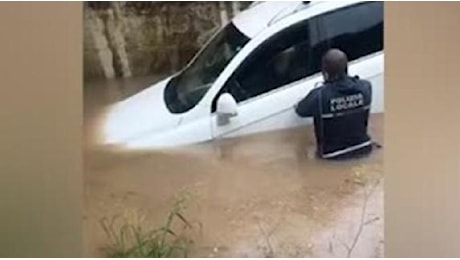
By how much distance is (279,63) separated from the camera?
75.7 inches

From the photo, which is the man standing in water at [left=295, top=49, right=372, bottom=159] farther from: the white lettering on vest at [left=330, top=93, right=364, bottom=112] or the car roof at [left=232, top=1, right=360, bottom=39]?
the car roof at [left=232, top=1, right=360, bottom=39]

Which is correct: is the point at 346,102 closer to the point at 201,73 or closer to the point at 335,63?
the point at 335,63

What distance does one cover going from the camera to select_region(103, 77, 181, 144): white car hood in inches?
74.1

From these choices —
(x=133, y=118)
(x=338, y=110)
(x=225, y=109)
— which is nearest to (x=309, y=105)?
(x=338, y=110)

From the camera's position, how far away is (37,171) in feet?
6.10

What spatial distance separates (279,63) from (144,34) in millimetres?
388

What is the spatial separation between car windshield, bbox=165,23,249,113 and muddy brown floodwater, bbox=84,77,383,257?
82 millimetres

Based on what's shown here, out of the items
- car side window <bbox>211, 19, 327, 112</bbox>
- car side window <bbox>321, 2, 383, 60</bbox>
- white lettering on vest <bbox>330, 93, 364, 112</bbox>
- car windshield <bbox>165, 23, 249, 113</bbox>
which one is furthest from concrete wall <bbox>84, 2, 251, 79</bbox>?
white lettering on vest <bbox>330, 93, 364, 112</bbox>

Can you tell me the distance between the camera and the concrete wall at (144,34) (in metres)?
1.89

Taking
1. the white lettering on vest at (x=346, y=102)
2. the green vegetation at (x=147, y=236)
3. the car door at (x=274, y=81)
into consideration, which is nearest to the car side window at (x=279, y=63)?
the car door at (x=274, y=81)

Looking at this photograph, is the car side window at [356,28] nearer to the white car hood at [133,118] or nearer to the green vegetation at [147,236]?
the white car hood at [133,118]

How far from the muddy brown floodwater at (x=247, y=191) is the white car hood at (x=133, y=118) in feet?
0.09

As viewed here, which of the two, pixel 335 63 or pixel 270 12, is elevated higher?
pixel 270 12

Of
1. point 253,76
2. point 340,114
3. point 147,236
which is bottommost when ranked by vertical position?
point 147,236
